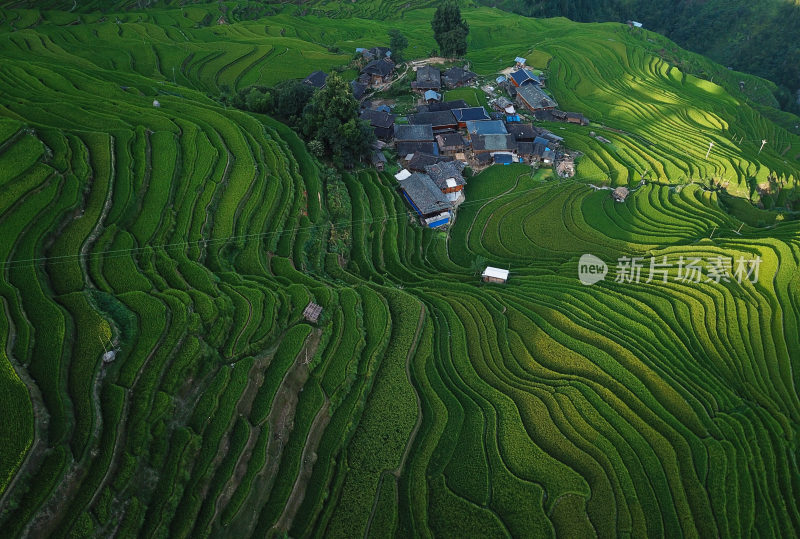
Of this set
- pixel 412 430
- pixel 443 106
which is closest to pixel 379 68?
pixel 443 106

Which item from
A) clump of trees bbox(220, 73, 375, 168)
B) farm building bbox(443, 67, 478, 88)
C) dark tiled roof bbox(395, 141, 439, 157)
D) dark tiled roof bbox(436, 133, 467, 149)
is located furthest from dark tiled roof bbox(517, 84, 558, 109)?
clump of trees bbox(220, 73, 375, 168)

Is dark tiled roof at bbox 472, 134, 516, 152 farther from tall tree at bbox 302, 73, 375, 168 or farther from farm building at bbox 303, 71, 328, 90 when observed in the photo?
farm building at bbox 303, 71, 328, 90

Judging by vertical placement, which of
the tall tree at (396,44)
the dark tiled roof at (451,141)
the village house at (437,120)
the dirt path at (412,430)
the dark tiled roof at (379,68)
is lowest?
the dirt path at (412,430)

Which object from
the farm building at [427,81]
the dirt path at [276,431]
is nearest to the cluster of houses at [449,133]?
the farm building at [427,81]

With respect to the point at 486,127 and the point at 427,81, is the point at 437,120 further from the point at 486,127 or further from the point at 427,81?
the point at 427,81

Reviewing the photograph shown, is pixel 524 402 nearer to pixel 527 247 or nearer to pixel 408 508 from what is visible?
pixel 408 508

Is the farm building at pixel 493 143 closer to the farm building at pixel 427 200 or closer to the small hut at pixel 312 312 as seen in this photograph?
the farm building at pixel 427 200
